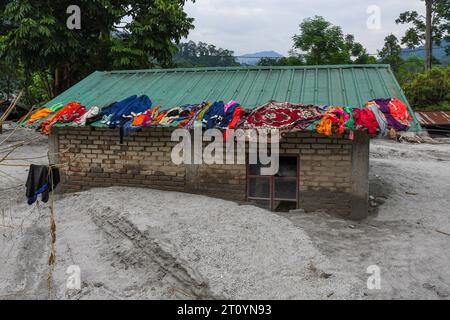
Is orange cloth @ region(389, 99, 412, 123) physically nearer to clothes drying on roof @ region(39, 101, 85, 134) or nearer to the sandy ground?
the sandy ground

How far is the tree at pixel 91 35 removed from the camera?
14.4 metres

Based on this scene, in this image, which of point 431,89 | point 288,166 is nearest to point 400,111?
point 288,166

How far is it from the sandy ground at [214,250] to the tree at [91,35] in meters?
9.15

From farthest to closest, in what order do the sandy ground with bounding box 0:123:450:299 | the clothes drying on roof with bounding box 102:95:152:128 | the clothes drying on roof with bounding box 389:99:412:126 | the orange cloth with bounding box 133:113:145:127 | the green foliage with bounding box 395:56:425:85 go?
1. the green foliage with bounding box 395:56:425:85
2. the clothes drying on roof with bounding box 102:95:152:128
3. the orange cloth with bounding box 133:113:145:127
4. the clothes drying on roof with bounding box 389:99:412:126
5. the sandy ground with bounding box 0:123:450:299

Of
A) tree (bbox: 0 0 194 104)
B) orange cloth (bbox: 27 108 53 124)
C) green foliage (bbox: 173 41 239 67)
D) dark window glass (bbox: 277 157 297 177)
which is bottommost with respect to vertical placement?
dark window glass (bbox: 277 157 297 177)

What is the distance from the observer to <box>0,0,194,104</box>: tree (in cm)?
1444

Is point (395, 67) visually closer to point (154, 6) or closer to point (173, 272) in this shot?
point (154, 6)

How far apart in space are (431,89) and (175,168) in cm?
2250

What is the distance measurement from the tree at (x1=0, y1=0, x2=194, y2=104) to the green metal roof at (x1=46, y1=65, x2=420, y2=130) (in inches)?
230

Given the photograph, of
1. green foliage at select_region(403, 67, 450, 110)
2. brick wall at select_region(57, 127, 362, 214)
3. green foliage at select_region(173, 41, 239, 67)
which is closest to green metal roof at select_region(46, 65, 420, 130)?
brick wall at select_region(57, 127, 362, 214)

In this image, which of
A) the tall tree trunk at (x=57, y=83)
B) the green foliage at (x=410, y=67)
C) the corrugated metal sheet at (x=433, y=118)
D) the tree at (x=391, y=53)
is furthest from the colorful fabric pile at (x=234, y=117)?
the tree at (x=391, y=53)

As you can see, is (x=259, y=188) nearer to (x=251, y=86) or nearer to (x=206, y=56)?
(x=251, y=86)

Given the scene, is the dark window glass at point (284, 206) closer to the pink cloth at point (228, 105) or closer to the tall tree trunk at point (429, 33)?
the pink cloth at point (228, 105)
